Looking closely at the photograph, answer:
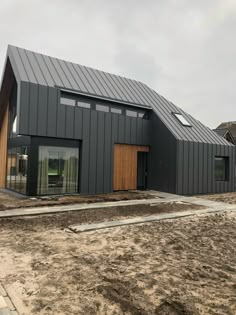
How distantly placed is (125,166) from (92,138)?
104 inches

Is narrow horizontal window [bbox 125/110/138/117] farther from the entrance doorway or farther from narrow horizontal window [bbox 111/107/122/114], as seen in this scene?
the entrance doorway

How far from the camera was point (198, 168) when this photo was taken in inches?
593

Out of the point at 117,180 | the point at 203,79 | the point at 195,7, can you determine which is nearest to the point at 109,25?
the point at 195,7

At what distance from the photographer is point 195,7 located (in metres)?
10.8

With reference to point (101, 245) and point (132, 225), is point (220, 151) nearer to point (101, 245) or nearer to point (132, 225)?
point (132, 225)

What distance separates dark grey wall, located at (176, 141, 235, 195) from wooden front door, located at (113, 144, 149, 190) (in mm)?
2618

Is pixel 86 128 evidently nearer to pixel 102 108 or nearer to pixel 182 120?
pixel 102 108

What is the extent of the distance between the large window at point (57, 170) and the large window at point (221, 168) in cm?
865

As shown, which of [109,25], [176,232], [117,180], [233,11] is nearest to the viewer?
[176,232]

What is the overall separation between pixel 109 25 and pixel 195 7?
187 inches

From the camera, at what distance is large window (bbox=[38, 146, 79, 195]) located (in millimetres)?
12500

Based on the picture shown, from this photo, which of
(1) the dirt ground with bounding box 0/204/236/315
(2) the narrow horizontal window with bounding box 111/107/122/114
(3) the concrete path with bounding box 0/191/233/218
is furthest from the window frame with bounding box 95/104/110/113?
(1) the dirt ground with bounding box 0/204/236/315

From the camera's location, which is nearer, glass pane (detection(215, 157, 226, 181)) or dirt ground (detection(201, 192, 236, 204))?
dirt ground (detection(201, 192, 236, 204))

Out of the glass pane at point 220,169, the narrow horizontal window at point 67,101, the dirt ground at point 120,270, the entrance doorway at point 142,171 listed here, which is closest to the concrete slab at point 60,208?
the dirt ground at point 120,270
